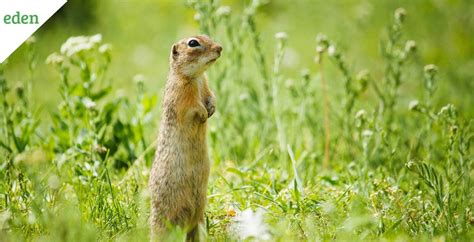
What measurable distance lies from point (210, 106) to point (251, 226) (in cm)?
69

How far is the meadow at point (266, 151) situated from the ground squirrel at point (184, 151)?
0.11m

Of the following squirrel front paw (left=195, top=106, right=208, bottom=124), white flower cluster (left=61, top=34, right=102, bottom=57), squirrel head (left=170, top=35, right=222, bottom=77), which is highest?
white flower cluster (left=61, top=34, right=102, bottom=57)

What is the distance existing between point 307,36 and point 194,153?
517 centimetres

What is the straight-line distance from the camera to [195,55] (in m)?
3.85

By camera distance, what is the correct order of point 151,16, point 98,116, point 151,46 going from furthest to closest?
point 151,16 < point 151,46 < point 98,116

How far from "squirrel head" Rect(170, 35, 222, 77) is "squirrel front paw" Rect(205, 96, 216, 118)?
6.6 inches

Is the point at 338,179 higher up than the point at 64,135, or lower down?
lower down

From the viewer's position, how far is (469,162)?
4.41 meters

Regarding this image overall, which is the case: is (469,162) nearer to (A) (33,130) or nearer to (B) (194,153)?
(B) (194,153)

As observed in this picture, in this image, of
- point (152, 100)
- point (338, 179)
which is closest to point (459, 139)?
point (338, 179)

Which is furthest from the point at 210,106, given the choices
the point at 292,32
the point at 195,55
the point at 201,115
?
the point at 292,32

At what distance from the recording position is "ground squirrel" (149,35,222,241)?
378 cm

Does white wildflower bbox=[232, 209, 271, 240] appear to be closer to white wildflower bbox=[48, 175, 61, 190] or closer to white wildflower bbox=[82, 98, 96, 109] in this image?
white wildflower bbox=[48, 175, 61, 190]

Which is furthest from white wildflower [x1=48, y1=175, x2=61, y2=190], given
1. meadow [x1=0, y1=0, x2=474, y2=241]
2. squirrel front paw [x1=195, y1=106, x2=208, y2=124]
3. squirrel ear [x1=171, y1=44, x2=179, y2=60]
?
squirrel ear [x1=171, y1=44, x2=179, y2=60]
